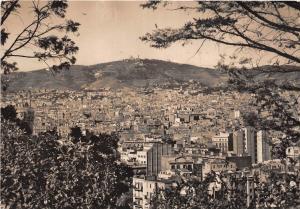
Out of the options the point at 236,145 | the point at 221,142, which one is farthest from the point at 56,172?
the point at 221,142

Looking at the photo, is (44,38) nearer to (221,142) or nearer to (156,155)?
(156,155)

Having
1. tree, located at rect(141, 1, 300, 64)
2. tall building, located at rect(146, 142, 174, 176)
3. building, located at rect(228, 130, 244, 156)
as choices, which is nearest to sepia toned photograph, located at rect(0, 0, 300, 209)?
tree, located at rect(141, 1, 300, 64)

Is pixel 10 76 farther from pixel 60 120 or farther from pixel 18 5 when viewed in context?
pixel 60 120

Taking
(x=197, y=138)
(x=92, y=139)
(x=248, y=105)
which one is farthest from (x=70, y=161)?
(x=197, y=138)

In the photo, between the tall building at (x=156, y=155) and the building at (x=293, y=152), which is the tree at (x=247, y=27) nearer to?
the building at (x=293, y=152)

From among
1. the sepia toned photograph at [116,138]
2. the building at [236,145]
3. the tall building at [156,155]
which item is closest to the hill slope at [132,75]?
the sepia toned photograph at [116,138]

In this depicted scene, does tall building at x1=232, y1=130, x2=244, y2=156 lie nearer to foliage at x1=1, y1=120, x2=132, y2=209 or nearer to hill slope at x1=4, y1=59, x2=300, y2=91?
hill slope at x1=4, y1=59, x2=300, y2=91
